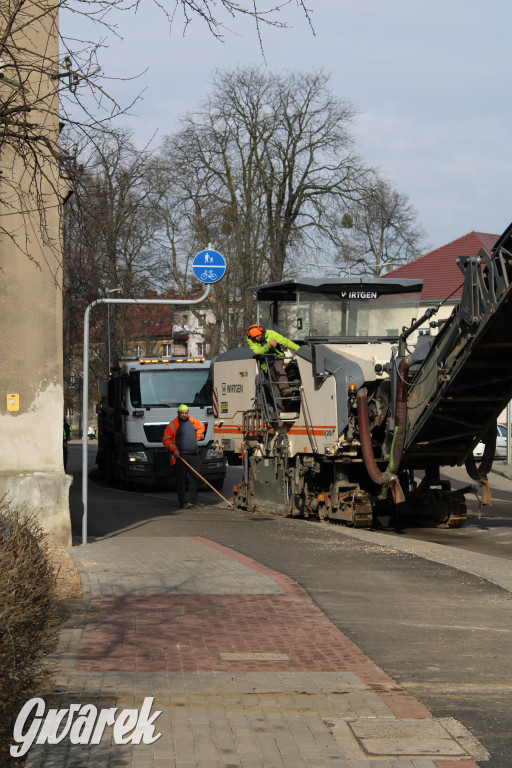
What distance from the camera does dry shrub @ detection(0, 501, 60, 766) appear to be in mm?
5129

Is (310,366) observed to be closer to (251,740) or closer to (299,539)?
(299,539)

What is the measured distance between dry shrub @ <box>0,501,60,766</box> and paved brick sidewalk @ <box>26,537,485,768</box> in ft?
0.85

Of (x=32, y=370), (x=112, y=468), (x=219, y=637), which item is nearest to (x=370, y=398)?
(x=32, y=370)

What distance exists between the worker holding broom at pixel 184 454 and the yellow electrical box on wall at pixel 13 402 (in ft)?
23.3

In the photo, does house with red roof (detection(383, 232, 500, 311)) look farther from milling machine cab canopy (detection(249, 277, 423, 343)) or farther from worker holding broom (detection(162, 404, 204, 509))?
milling machine cab canopy (detection(249, 277, 423, 343))

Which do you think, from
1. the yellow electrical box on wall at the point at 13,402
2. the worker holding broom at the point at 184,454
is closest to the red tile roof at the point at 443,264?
the worker holding broom at the point at 184,454

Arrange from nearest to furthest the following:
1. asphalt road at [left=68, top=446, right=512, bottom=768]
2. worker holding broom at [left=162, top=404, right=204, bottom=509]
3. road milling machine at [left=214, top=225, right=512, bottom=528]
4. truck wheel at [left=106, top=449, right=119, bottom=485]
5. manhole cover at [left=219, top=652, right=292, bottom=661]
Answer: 1. asphalt road at [left=68, top=446, right=512, bottom=768]
2. manhole cover at [left=219, top=652, right=292, bottom=661]
3. road milling machine at [left=214, top=225, right=512, bottom=528]
4. worker holding broom at [left=162, top=404, right=204, bottom=509]
5. truck wheel at [left=106, top=449, right=119, bottom=485]

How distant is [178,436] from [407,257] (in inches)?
1534

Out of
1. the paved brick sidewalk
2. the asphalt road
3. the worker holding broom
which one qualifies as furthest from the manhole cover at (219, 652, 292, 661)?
the worker holding broom

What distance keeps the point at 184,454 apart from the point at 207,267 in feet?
14.8

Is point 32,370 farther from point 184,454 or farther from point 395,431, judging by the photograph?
point 184,454

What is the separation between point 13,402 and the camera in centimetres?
1270

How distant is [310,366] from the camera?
15641 mm

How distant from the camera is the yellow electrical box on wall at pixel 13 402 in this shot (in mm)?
12680
